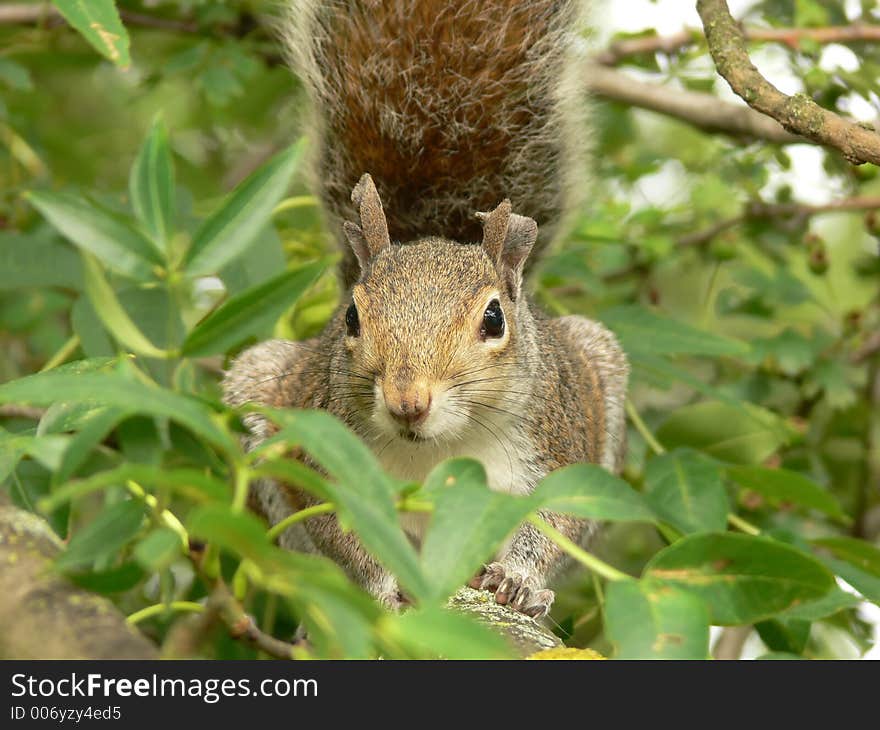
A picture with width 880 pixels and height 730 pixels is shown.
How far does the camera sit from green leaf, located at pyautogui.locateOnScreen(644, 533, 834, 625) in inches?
39.7

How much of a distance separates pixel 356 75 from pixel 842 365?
119 cm

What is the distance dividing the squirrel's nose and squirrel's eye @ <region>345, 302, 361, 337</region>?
25cm

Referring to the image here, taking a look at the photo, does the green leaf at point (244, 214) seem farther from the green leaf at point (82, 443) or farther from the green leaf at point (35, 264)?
the green leaf at point (35, 264)

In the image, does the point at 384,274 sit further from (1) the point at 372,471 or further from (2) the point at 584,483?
(1) the point at 372,471

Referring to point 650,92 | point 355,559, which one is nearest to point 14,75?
point 355,559

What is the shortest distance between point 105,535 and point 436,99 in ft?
4.53

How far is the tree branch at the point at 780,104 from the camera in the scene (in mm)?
1547

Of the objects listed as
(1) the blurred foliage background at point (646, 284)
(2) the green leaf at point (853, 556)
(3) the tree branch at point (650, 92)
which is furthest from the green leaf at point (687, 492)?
(3) the tree branch at point (650, 92)

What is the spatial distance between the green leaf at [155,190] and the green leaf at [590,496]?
418mm

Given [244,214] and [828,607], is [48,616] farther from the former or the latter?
[828,607]

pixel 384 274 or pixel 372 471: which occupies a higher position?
pixel 372 471

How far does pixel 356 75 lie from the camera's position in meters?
2.22

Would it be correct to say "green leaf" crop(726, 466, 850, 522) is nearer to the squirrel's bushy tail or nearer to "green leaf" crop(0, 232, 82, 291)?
the squirrel's bushy tail

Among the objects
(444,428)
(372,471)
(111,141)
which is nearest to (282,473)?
(372,471)
